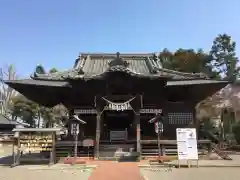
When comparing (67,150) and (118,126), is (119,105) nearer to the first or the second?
(67,150)

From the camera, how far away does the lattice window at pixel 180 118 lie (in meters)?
17.8

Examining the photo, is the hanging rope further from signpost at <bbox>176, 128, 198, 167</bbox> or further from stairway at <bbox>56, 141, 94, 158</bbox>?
signpost at <bbox>176, 128, 198, 167</bbox>

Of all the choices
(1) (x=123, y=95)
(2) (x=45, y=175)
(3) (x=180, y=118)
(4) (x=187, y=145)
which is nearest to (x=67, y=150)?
(2) (x=45, y=175)

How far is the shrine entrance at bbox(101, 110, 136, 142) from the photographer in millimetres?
18328

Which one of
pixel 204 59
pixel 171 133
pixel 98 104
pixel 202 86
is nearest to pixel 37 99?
pixel 98 104

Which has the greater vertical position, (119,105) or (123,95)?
(123,95)

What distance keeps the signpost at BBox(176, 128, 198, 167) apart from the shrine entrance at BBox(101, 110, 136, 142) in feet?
19.4

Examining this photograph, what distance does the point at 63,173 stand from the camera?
10.9 metres

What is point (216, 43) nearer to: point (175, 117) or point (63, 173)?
point (175, 117)

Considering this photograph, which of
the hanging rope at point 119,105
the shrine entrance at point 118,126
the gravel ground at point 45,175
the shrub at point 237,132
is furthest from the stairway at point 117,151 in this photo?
the shrub at point 237,132

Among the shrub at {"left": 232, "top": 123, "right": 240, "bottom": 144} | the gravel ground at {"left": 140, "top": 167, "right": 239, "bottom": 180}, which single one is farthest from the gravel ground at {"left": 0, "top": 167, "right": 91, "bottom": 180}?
the shrub at {"left": 232, "top": 123, "right": 240, "bottom": 144}

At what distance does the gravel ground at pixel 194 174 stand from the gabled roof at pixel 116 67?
635cm

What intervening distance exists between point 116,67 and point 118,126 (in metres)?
7.26

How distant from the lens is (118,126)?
2083cm
